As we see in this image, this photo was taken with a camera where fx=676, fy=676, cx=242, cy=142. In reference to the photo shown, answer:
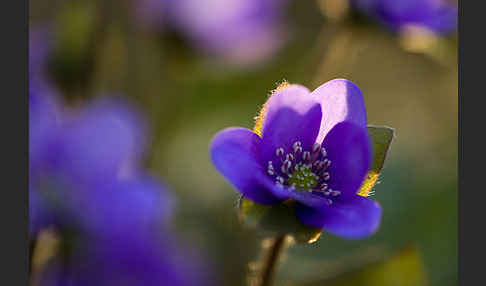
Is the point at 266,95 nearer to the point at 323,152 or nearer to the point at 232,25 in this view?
the point at 232,25

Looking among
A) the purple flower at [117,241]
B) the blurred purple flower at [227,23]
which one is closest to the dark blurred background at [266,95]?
the blurred purple flower at [227,23]

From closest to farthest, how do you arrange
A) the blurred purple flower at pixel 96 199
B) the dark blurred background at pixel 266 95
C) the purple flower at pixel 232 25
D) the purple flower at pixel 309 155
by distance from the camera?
the purple flower at pixel 309 155, the blurred purple flower at pixel 96 199, the dark blurred background at pixel 266 95, the purple flower at pixel 232 25

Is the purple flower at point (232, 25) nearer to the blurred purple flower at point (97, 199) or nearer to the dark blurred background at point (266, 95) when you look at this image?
the dark blurred background at point (266, 95)

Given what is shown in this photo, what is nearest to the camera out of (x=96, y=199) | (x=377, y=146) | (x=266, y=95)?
(x=377, y=146)

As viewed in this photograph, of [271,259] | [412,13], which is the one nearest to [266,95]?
[412,13]

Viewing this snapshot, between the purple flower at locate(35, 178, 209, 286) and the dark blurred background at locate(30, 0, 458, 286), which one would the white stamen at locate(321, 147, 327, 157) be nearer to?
the dark blurred background at locate(30, 0, 458, 286)

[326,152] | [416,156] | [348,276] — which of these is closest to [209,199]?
[416,156]

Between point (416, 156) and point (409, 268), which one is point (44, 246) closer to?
point (409, 268)
